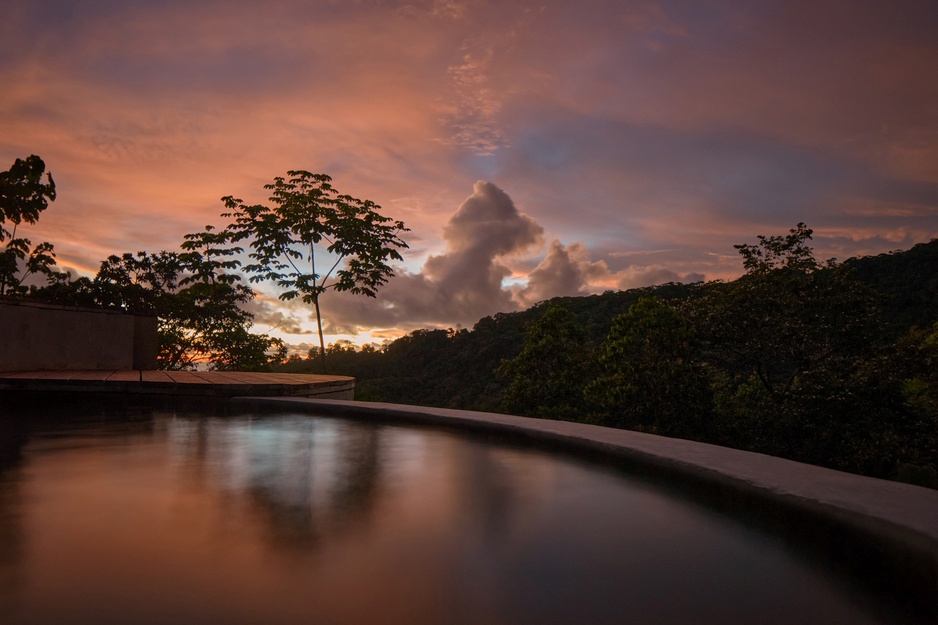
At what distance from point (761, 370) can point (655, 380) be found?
3.23 meters

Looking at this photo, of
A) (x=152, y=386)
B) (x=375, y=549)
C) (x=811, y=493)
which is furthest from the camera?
(x=152, y=386)

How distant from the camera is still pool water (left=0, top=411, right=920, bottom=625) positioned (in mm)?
1722

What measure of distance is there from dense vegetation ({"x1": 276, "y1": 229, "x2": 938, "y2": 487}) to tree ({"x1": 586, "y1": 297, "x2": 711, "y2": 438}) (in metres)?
0.03

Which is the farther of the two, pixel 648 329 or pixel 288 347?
pixel 288 347

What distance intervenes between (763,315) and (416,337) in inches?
1196

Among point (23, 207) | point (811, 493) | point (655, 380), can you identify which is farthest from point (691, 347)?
point (23, 207)

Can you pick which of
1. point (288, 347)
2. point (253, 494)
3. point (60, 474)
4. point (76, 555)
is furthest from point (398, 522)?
point (288, 347)

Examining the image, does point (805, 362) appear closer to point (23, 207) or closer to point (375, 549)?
point (375, 549)

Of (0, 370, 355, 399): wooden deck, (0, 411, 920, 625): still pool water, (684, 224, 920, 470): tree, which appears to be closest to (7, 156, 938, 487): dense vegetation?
(684, 224, 920, 470): tree

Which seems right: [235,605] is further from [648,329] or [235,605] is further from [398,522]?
[648,329]

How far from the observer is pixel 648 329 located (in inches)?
544

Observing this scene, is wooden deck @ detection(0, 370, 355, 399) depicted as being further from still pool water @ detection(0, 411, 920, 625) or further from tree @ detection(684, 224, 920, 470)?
tree @ detection(684, 224, 920, 470)

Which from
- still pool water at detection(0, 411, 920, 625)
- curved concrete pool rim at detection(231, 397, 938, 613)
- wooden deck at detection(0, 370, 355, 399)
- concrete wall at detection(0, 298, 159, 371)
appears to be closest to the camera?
still pool water at detection(0, 411, 920, 625)

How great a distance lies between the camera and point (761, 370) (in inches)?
550
